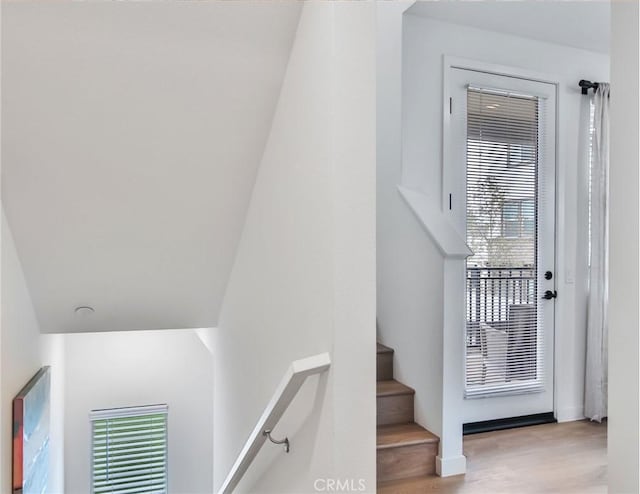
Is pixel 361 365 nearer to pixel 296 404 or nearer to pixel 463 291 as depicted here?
pixel 296 404

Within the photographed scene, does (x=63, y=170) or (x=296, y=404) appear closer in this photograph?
(x=296, y=404)

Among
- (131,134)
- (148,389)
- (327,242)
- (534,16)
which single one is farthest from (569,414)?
(148,389)

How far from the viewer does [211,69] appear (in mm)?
2012

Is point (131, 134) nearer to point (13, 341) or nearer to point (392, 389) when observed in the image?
point (13, 341)

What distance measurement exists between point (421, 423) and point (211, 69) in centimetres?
207

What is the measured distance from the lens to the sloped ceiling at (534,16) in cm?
299

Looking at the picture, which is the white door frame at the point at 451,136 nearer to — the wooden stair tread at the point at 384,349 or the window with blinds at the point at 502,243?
the window with blinds at the point at 502,243

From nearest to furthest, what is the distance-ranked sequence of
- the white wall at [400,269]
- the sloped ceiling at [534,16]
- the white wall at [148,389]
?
the white wall at [400,269], the sloped ceiling at [534,16], the white wall at [148,389]

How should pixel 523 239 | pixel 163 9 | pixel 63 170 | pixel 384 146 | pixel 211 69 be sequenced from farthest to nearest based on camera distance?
pixel 523 239 < pixel 384 146 < pixel 63 170 < pixel 211 69 < pixel 163 9

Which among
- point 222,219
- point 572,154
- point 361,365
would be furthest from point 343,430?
point 572,154

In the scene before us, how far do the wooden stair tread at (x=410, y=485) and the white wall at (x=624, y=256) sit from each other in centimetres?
93

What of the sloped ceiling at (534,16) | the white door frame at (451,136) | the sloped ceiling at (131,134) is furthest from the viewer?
the white door frame at (451,136)

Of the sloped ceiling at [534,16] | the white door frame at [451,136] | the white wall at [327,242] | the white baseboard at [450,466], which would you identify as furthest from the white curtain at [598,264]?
the white wall at [327,242]

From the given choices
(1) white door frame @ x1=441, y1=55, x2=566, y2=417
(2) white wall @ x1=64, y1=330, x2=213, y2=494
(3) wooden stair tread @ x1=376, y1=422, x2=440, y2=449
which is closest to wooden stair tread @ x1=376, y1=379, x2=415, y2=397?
(3) wooden stair tread @ x1=376, y1=422, x2=440, y2=449
